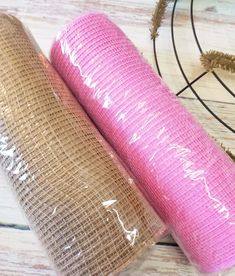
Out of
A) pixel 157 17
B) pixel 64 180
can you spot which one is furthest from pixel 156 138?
pixel 157 17

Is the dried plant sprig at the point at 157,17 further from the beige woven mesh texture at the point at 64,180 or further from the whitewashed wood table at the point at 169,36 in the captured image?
the beige woven mesh texture at the point at 64,180

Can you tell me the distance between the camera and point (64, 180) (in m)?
0.37

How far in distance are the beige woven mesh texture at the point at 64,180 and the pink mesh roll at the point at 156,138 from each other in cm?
3

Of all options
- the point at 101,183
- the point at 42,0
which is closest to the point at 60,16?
the point at 42,0

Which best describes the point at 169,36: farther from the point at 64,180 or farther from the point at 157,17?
the point at 64,180

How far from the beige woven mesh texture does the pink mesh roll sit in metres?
0.03

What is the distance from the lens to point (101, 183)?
37cm

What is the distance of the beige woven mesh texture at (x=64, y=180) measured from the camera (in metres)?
0.36

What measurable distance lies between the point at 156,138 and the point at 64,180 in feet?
0.30

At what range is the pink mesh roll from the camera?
15.1 inches

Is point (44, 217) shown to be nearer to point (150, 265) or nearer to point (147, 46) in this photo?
point (150, 265)

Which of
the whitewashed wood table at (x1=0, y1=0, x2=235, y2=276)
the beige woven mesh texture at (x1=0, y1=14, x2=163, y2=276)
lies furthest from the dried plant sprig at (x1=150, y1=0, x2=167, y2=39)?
the beige woven mesh texture at (x1=0, y1=14, x2=163, y2=276)

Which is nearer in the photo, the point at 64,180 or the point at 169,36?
the point at 64,180

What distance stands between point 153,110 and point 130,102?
2cm
